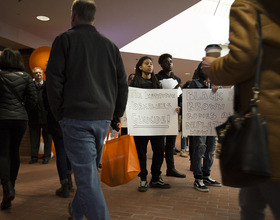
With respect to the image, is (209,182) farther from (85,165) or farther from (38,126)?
(38,126)

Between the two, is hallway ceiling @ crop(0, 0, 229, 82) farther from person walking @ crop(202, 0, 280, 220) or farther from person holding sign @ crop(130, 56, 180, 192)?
person walking @ crop(202, 0, 280, 220)

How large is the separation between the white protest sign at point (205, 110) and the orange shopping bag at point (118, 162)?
1.25 metres

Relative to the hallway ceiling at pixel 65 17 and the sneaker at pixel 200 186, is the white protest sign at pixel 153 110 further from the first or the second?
the hallway ceiling at pixel 65 17

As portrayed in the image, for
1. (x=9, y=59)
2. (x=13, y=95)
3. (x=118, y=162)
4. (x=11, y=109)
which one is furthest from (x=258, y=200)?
(x=9, y=59)

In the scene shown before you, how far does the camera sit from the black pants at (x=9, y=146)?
10.2 feet

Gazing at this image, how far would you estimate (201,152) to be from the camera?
12.4 ft

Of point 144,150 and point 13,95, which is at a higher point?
point 13,95

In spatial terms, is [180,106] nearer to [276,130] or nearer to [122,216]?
[122,216]

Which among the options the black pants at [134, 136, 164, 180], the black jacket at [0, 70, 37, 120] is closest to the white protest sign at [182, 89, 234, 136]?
the black pants at [134, 136, 164, 180]

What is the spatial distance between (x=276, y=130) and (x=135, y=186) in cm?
340

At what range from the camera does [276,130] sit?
1.00 m

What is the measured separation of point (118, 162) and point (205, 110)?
1.72 metres

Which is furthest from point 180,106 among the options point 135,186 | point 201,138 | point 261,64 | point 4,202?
point 261,64

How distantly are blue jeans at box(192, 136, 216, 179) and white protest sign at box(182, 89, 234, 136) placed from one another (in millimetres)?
156
